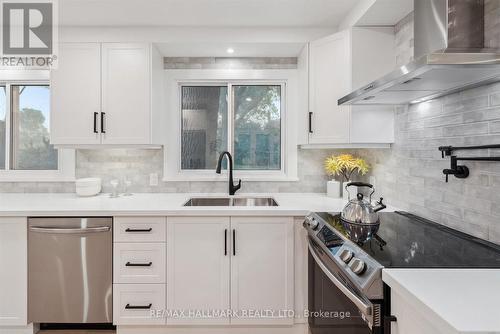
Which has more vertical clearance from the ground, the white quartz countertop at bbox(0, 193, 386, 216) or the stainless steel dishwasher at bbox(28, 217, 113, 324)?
the white quartz countertop at bbox(0, 193, 386, 216)

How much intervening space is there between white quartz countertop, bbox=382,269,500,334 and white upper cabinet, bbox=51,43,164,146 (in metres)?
2.03

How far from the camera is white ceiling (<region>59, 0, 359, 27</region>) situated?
1950 mm

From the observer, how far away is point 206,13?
6.79ft

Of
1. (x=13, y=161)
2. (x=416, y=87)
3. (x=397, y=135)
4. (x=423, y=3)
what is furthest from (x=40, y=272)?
(x=423, y=3)

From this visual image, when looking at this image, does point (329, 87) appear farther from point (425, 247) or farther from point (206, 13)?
point (425, 247)

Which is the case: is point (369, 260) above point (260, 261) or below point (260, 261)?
above

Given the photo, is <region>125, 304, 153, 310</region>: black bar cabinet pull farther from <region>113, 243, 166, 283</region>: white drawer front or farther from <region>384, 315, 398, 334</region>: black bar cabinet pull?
<region>384, 315, 398, 334</region>: black bar cabinet pull

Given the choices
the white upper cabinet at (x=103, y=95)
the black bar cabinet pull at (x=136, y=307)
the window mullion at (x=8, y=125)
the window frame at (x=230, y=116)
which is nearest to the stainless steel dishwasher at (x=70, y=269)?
the black bar cabinet pull at (x=136, y=307)

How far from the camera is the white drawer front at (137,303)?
6.19ft

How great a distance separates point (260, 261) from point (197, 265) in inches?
17.4

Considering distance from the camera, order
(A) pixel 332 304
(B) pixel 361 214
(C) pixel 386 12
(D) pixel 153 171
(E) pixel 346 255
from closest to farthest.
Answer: (E) pixel 346 255 → (A) pixel 332 304 → (B) pixel 361 214 → (C) pixel 386 12 → (D) pixel 153 171

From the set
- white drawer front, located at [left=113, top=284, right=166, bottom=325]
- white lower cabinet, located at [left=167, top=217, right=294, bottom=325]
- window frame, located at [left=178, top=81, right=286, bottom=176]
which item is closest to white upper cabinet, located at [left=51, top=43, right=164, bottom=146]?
window frame, located at [left=178, top=81, right=286, bottom=176]

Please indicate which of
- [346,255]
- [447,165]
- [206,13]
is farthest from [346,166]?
[206,13]

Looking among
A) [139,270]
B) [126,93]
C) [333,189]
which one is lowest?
[139,270]
